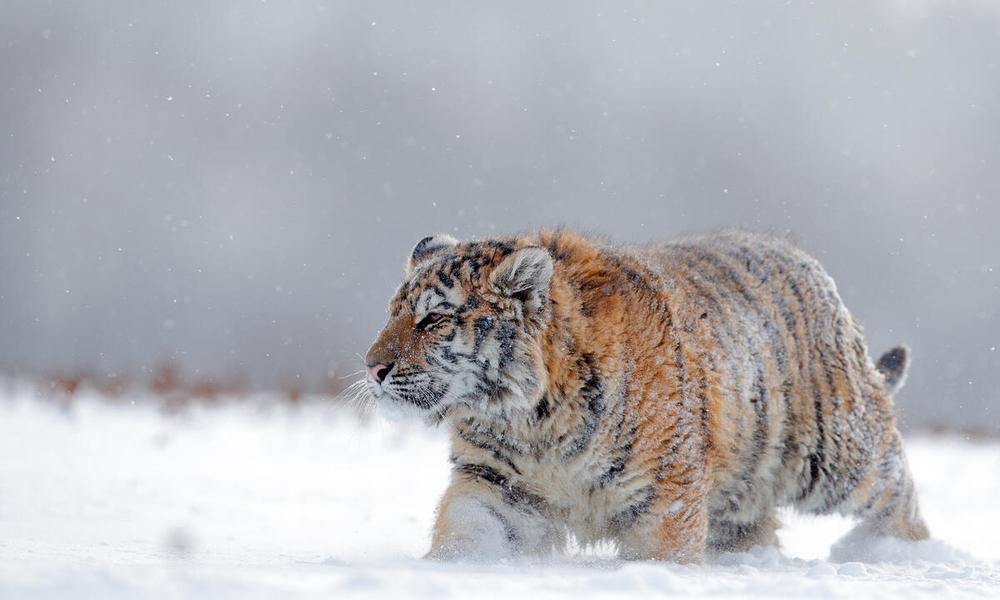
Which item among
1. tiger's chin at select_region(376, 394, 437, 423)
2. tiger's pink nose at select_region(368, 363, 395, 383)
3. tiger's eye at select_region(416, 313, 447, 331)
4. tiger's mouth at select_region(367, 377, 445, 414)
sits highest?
tiger's eye at select_region(416, 313, 447, 331)

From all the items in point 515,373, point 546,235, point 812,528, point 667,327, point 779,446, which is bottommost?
point 812,528

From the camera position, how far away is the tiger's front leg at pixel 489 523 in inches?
172

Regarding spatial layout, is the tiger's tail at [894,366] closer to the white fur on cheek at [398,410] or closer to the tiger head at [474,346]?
the tiger head at [474,346]

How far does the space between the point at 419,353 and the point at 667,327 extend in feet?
3.90

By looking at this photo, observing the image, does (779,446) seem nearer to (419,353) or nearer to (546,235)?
(546,235)

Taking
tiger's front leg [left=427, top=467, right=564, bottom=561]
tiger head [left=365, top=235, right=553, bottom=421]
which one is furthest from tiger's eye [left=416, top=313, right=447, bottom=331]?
tiger's front leg [left=427, top=467, right=564, bottom=561]

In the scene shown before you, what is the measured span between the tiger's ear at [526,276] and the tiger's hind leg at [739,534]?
6.19 ft

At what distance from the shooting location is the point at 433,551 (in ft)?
14.4

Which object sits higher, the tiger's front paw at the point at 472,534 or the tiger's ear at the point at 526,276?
the tiger's ear at the point at 526,276

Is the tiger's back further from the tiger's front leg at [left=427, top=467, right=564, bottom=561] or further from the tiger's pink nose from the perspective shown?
the tiger's pink nose

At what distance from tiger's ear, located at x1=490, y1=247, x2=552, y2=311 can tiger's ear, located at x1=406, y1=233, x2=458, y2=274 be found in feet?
2.21

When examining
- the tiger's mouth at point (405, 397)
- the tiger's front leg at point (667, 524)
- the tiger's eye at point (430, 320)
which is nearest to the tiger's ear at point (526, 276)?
the tiger's eye at point (430, 320)

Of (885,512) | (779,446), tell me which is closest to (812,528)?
(885,512)

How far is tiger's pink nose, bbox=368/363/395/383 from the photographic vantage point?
15.0 feet
